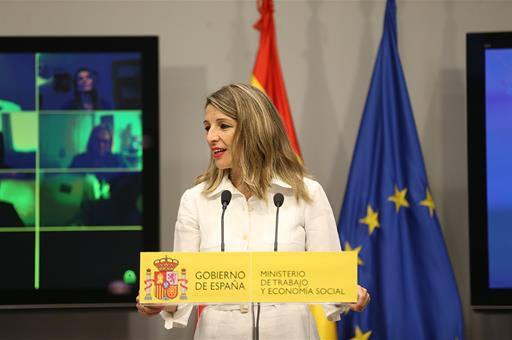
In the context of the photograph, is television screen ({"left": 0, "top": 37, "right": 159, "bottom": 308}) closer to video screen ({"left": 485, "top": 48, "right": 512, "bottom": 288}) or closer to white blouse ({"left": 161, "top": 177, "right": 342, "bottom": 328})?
white blouse ({"left": 161, "top": 177, "right": 342, "bottom": 328})

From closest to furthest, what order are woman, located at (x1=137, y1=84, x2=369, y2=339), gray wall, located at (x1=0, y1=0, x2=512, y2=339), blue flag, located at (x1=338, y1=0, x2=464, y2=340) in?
woman, located at (x1=137, y1=84, x2=369, y2=339) → blue flag, located at (x1=338, y1=0, x2=464, y2=340) → gray wall, located at (x1=0, y1=0, x2=512, y2=339)

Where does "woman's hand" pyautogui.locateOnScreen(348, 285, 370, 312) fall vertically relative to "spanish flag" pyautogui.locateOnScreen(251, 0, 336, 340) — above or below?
below

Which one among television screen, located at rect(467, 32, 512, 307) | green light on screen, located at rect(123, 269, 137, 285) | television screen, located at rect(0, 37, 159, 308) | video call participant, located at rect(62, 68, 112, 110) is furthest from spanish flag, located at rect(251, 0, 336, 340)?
green light on screen, located at rect(123, 269, 137, 285)

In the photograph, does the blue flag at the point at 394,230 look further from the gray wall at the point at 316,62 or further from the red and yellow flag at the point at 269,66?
the red and yellow flag at the point at 269,66

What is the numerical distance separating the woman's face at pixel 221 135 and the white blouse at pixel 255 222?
4.1 inches

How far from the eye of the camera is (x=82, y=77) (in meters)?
3.51

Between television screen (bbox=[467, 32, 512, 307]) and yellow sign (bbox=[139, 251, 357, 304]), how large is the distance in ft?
5.85

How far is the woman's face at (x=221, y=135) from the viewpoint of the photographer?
2322 mm

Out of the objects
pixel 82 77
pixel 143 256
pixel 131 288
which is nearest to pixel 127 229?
pixel 131 288

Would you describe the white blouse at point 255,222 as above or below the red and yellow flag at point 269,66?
below

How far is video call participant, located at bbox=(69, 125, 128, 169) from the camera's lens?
3494 mm

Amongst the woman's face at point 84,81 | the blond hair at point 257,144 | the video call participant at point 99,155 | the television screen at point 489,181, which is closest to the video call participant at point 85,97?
the woman's face at point 84,81

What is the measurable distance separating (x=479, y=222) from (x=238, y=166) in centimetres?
154

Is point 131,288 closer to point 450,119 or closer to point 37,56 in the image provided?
point 37,56
